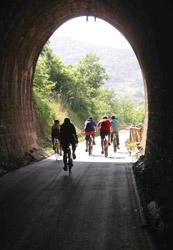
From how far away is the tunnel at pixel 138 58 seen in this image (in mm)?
6727

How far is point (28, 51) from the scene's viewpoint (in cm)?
1507

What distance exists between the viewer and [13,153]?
1318cm

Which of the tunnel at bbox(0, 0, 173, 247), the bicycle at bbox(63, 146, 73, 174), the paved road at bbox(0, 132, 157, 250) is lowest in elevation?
the paved road at bbox(0, 132, 157, 250)

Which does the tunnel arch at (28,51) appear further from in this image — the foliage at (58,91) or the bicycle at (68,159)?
the foliage at (58,91)

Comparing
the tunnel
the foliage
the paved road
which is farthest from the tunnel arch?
the foliage

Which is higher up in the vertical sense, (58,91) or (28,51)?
(28,51)

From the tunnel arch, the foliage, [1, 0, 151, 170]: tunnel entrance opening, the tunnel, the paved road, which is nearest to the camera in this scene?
the paved road

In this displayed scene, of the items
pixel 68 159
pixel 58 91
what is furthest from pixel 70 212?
pixel 58 91

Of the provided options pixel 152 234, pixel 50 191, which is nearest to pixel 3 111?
pixel 50 191

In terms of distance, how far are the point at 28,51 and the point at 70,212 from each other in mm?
9955

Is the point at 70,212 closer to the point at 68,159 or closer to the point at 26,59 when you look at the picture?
the point at 68,159

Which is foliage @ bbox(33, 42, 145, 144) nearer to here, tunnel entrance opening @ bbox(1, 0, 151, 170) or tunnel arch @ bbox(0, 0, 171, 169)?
tunnel entrance opening @ bbox(1, 0, 151, 170)

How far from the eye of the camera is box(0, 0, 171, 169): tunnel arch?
11.0 m

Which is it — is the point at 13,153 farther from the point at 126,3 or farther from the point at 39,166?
the point at 126,3
